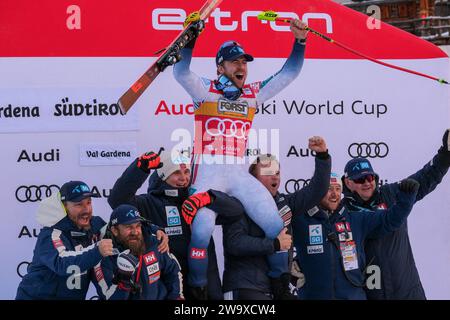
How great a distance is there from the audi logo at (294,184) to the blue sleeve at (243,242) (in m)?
0.67

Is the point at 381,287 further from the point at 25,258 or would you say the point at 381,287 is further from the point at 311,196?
the point at 25,258

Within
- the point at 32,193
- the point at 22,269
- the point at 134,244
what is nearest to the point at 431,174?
the point at 134,244

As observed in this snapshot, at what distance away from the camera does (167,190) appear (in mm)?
4422

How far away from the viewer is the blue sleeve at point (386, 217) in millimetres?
4379

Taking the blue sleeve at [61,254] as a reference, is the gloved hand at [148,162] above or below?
above

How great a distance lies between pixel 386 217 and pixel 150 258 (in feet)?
4.27

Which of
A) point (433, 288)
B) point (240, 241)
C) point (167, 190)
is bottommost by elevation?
point (433, 288)

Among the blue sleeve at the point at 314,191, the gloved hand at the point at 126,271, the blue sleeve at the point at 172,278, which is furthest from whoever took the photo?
the blue sleeve at the point at 314,191

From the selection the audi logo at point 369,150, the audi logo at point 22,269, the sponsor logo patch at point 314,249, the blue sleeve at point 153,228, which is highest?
the audi logo at point 369,150

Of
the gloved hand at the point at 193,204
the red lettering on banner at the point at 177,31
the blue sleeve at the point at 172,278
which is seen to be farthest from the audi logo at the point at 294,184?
the blue sleeve at the point at 172,278

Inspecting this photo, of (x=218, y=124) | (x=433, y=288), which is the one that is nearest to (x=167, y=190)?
(x=218, y=124)

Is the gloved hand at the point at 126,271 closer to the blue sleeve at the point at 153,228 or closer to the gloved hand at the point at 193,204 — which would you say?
the blue sleeve at the point at 153,228

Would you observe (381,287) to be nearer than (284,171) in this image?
Yes

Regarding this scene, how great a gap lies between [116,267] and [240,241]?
630 millimetres
